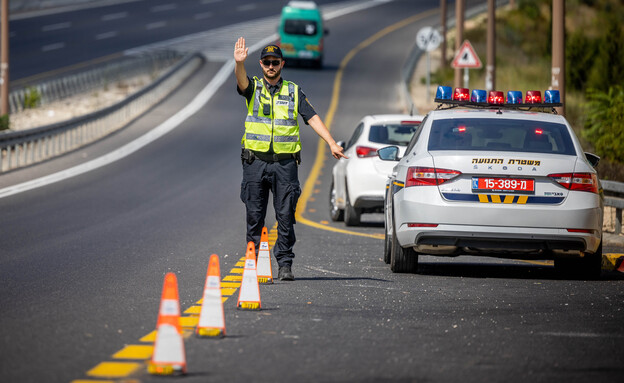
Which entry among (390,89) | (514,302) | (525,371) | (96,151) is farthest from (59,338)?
(390,89)

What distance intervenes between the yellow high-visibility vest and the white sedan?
5851 mm

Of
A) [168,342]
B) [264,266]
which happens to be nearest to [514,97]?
[264,266]

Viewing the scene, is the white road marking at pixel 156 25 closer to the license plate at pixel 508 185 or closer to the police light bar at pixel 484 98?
the police light bar at pixel 484 98

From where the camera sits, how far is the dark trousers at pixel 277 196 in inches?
429

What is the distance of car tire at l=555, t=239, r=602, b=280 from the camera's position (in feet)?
38.3

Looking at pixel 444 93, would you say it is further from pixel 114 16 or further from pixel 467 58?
pixel 114 16

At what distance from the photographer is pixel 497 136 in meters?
11.8

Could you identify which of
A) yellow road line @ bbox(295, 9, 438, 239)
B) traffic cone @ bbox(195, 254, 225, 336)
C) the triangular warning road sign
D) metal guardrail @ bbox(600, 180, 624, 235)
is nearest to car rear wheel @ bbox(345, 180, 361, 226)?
yellow road line @ bbox(295, 9, 438, 239)

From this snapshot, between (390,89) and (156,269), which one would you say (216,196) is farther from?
(390,89)

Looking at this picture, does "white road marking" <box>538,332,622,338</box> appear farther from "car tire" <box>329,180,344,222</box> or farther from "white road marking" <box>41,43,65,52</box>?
"white road marking" <box>41,43,65,52</box>

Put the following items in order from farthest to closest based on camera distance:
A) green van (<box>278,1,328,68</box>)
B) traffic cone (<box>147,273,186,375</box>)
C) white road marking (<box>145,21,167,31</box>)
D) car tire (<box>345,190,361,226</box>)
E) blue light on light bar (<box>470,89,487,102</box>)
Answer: white road marking (<box>145,21,167,31</box>)
green van (<box>278,1,328,68</box>)
car tire (<box>345,190,361,226</box>)
blue light on light bar (<box>470,89,487,102</box>)
traffic cone (<box>147,273,186,375</box>)

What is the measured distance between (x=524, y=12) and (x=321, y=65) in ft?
78.9

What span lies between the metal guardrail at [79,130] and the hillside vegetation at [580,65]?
472 inches

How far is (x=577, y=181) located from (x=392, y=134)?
678 centimetres
